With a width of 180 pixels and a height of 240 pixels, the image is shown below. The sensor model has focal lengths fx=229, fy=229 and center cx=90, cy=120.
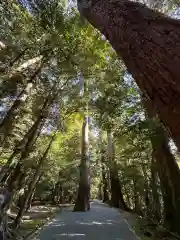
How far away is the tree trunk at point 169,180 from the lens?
807 cm

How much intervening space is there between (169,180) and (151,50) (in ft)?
24.7

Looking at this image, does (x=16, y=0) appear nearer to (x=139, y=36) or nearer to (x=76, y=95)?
(x=76, y=95)

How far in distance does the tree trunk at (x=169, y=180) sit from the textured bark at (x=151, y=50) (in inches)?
214

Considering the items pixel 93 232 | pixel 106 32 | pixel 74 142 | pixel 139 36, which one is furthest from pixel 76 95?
pixel 74 142

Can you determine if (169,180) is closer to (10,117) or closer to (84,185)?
(10,117)

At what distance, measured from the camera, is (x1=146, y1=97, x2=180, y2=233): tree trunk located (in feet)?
26.5

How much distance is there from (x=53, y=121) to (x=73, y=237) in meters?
5.61

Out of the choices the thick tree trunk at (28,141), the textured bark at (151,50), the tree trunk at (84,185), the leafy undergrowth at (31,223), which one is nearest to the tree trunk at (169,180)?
the thick tree trunk at (28,141)

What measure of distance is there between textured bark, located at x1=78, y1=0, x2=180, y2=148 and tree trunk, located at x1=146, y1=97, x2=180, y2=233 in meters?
5.44

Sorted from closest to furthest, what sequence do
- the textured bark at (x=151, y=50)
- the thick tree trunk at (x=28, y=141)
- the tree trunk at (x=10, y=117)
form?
the textured bark at (x=151, y=50)
the tree trunk at (x=10, y=117)
the thick tree trunk at (x=28, y=141)

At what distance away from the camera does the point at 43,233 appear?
26.3ft

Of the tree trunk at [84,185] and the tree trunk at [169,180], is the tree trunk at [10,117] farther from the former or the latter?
the tree trunk at [84,185]

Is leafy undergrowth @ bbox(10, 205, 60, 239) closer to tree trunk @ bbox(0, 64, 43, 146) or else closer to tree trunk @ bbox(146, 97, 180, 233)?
tree trunk @ bbox(0, 64, 43, 146)

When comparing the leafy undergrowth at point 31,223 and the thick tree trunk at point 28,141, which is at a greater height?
the thick tree trunk at point 28,141
